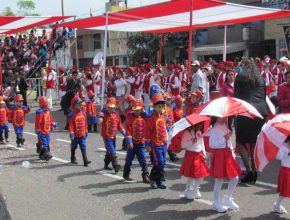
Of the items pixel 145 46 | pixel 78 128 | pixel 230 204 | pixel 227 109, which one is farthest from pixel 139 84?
pixel 145 46

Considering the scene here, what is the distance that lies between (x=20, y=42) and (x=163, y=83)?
16.3 meters

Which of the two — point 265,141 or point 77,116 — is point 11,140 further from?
point 265,141

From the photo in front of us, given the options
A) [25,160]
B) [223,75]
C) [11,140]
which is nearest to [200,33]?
[223,75]

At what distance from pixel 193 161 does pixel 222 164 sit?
49 cm

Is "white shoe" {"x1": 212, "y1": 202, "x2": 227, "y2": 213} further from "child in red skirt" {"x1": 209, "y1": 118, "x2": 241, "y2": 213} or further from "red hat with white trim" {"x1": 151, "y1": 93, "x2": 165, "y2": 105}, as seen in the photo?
"red hat with white trim" {"x1": 151, "y1": 93, "x2": 165, "y2": 105}

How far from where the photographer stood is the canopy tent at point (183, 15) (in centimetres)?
1050

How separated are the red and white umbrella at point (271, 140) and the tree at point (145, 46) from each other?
1154 inches

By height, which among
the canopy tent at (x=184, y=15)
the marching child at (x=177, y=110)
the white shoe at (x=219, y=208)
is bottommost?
the white shoe at (x=219, y=208)

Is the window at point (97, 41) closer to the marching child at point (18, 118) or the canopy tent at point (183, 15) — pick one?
the canopy tent at point (183, 15)

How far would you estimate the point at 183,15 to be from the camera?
12508mm

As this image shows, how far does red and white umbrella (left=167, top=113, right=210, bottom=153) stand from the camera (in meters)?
5.57

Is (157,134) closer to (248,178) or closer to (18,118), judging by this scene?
(248,178)

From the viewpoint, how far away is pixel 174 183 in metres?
7.11

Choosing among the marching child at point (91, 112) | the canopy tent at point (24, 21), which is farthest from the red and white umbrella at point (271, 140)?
the canopy tent at point (24, 21)
